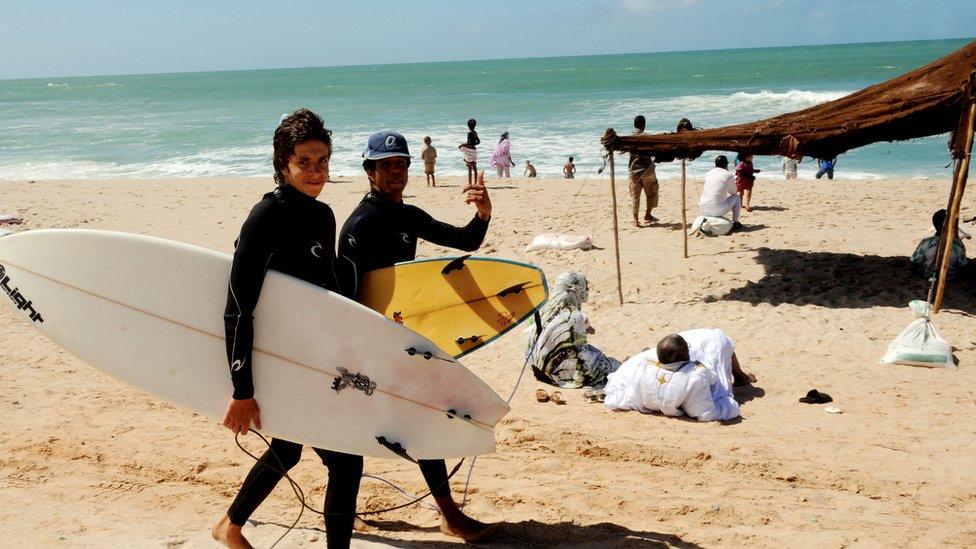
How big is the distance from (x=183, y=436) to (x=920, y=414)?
4.57 meters

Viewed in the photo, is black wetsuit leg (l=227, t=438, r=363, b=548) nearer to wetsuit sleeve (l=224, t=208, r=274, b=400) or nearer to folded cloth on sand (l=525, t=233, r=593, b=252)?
wetsuit sleeve (l=224, t=208, r=274, b=400)

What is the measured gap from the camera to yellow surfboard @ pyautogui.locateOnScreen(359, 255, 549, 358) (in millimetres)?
3389

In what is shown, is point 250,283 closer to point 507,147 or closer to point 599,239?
point 599,239

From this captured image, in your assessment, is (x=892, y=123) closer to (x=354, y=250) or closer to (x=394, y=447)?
(x=354, y=250)

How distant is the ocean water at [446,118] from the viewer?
77.5ft

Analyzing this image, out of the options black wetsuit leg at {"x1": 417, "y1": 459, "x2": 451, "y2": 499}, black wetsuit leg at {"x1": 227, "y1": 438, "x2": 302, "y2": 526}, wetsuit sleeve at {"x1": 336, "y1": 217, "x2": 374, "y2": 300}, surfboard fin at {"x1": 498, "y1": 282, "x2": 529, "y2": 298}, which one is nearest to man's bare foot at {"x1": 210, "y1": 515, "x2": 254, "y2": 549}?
black wetsuit leg at {"x1": 227, "y1": 438, "x2": 302, "y2": 526}

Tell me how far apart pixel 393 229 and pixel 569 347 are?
110 inches

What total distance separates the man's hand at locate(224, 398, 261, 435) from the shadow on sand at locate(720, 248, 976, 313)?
6184mm

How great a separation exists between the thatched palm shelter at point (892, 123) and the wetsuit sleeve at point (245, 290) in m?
5.80

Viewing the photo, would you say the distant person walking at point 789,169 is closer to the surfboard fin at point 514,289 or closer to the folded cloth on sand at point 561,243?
the folded cloth on sand at point 561,243

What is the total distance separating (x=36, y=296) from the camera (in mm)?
3004

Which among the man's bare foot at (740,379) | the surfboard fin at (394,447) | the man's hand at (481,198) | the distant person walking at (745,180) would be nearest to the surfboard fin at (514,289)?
the man's hand at (481,198)

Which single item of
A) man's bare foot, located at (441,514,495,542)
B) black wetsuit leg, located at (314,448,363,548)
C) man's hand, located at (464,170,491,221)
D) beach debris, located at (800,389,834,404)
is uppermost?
man's hand, located at (464,170,491,221)

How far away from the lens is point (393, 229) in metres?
3.24
